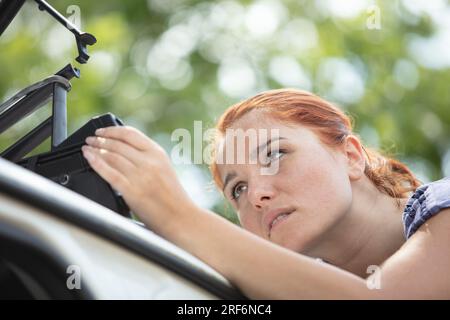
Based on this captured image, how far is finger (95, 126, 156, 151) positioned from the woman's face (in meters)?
0.71

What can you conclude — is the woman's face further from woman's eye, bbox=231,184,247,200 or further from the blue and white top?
the blue and white top

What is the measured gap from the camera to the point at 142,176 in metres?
1.24

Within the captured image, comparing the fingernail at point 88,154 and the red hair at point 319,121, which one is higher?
the red hair at point 319,121

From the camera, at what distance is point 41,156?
1.39 m

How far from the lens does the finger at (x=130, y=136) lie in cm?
126

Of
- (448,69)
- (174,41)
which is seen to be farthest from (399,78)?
(174,41)

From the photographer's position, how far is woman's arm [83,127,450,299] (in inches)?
46.9

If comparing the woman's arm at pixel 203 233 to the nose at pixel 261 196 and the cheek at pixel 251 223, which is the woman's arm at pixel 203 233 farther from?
the cheek at pixel 251 223

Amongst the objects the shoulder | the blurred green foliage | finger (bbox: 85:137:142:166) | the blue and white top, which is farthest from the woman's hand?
the blurred green foliage

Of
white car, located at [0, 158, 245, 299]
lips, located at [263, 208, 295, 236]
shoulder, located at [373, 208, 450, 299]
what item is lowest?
white car, located at [0, 158, 245, 299]

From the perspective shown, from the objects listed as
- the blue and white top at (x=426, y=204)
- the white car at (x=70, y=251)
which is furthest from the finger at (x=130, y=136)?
the blue and white top at (x=426, y=204)

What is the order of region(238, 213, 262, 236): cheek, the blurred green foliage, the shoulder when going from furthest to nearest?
the blurred green foliage, region(238, 213, 262, 236): cheek, the shoulder

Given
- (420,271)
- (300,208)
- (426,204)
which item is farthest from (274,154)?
(420,271)
